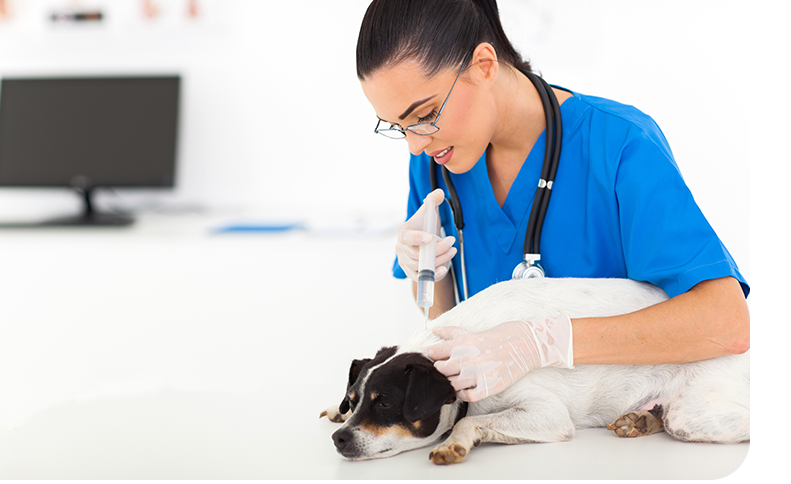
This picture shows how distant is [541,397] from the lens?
913mm

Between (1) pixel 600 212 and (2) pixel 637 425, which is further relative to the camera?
(1) pixel 600 212

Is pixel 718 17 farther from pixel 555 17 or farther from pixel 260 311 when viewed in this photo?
pixel 260 311

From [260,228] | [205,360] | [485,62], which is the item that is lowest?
[205,360]

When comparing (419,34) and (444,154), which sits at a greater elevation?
(419,34)

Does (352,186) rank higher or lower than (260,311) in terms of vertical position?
higher

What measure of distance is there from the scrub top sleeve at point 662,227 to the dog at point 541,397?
0.07 meters

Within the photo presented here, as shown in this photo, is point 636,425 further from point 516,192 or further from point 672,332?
point 516,192

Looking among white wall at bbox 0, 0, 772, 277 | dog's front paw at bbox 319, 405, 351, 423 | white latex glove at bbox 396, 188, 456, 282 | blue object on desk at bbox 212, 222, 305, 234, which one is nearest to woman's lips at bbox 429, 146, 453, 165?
white latex glove at bbox 396, 188, 456, 282

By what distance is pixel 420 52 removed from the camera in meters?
1.02

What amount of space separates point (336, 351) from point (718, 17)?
2.49 m

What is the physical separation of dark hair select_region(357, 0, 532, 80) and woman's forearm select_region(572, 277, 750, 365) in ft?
1.82

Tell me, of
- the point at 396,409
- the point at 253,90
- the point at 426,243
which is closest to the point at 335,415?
the point at 396,409

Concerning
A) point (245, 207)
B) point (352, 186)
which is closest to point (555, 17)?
point (352, 186)

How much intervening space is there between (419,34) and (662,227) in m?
0.57
